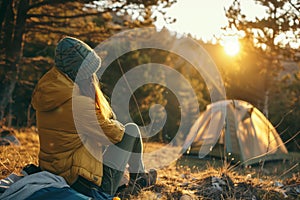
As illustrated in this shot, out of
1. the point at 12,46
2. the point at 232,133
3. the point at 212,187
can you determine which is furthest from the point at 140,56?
the point at 212,187

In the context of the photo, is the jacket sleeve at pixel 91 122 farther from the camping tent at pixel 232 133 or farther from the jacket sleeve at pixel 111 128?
the camping tent at pixel 232 133

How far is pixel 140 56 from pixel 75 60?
14.0 meters

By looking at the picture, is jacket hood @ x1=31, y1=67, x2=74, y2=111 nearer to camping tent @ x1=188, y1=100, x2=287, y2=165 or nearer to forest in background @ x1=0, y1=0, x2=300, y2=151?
forest in background @ x1=0, y1=0, x2=300, y2=151

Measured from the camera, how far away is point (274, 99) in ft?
57.3

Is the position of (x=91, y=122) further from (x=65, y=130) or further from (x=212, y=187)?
(x=212, y=187)

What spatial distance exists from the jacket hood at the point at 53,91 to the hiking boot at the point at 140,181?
1328mm

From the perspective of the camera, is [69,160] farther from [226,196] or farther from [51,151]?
[226,196]

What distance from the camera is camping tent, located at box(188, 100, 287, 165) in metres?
9.06

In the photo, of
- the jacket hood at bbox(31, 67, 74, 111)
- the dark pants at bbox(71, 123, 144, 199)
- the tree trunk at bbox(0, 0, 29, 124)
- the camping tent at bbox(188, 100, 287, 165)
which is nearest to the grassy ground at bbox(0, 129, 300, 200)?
the dark pants at bbox(71, 123, 144, 199)

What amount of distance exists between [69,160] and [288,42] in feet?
37.3

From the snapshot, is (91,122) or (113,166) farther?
(113,166)

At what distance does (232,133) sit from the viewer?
923 centimetres

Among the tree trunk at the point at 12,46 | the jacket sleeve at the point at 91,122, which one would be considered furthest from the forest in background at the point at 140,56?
the jacket sleeve at the point at 91,122

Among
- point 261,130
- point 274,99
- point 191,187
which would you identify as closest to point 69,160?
point 191,187
